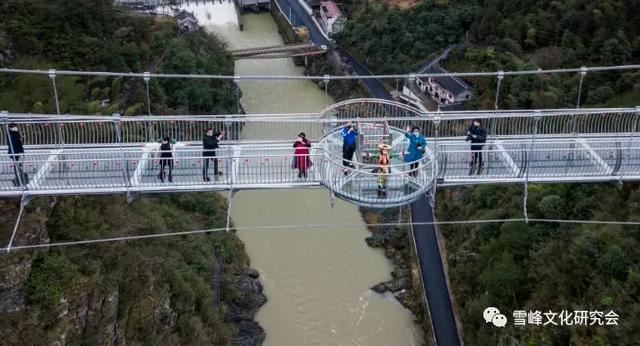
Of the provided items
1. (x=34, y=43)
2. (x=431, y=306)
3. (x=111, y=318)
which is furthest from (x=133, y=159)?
(x=34, y=43)

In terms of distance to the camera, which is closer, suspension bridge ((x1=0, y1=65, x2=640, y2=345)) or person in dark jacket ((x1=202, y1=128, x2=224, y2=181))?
suspension bridge ((x1=0, y1=65, x2=640, y2=345))

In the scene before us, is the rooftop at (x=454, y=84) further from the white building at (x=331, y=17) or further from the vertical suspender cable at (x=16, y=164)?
the vertical suspender cable at (x=16, y=164)

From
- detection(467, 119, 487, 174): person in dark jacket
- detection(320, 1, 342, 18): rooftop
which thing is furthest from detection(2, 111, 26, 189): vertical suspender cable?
detection(320, 1, 342, 18): rooftop

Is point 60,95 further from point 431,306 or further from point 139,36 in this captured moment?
point 431,306

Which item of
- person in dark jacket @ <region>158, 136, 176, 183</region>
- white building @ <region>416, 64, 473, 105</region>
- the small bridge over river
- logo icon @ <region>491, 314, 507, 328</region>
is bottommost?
logo icon @ <region>491, 314, 507, 328</region>

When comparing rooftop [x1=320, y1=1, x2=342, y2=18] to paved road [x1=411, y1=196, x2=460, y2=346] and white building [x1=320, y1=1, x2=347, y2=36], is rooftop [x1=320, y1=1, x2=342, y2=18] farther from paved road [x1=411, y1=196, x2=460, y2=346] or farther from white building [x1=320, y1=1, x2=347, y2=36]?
paved road [x1=411, y1=196, x2=460, y2=346]

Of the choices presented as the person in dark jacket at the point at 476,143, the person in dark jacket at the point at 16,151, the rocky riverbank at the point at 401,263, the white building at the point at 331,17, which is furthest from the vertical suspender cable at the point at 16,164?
the white building at the point at 331,17
